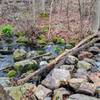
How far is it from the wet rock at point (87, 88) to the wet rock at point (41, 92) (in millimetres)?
631

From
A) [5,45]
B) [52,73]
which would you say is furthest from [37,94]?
[5,45]

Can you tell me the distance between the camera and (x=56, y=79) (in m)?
5.43

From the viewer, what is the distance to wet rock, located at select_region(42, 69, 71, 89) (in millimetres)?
5258

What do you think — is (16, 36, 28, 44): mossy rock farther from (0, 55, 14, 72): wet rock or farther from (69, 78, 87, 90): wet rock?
(69, 78, 87, 90): wet rock

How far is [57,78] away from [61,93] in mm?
669

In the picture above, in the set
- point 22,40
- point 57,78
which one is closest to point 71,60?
point 57,78

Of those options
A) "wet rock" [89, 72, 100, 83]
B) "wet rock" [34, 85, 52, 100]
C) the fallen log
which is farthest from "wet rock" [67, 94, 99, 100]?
the fallen log

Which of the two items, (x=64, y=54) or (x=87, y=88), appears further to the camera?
(x=64, y=54)

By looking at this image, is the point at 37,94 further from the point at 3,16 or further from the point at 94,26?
the point at 3,16

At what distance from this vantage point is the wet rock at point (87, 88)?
4875mm

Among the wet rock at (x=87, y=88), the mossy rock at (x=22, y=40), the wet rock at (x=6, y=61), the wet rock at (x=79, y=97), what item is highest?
the wet rock at (x=87, y=88)

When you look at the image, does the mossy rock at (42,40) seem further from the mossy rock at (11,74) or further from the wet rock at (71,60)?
the mossy rock at (11,74)

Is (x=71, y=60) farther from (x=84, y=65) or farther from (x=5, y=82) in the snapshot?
(x=5, y=82)

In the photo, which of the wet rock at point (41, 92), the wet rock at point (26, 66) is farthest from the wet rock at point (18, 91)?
the wet rock at point (26, 66)
